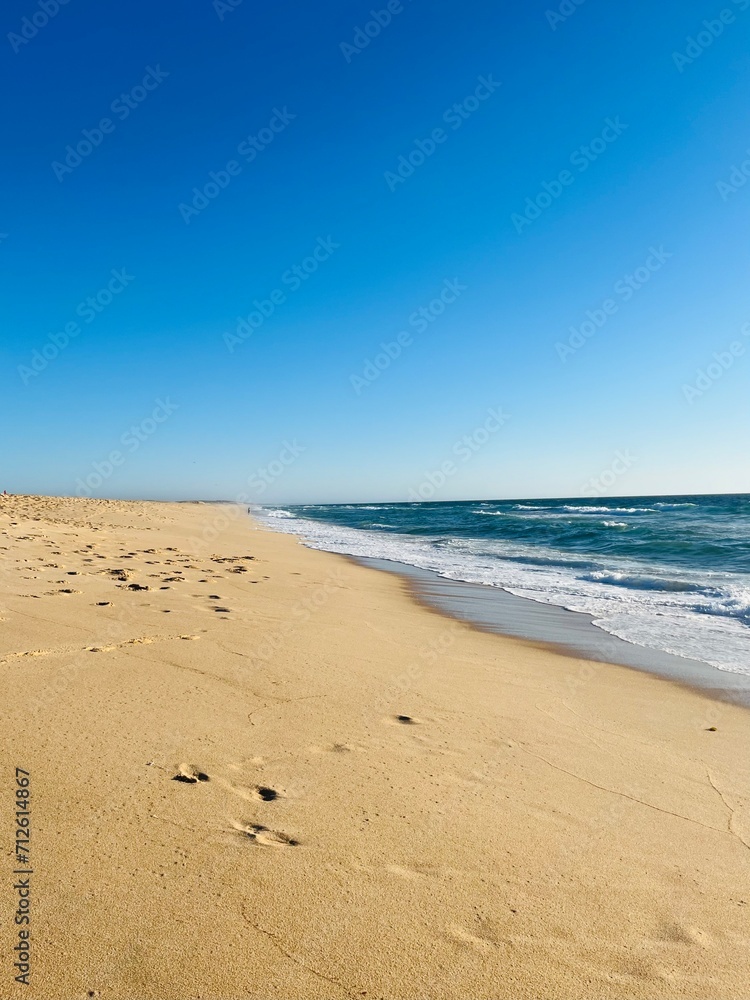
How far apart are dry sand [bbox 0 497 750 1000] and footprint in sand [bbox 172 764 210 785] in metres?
0.02

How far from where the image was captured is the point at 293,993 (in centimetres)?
203

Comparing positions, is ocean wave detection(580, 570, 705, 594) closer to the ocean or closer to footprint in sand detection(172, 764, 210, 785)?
the ocean

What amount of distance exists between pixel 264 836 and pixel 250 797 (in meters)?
0.38

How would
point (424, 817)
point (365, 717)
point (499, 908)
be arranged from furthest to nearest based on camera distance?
point (365, 717)
point (424, 817)
point (499, 908)

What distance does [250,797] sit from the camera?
3213 millimetres

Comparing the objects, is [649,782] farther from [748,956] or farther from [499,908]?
[499,908]

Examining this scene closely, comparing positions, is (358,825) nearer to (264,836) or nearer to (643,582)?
(264,836)

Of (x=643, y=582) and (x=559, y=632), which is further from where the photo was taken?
(x=643, y=582)

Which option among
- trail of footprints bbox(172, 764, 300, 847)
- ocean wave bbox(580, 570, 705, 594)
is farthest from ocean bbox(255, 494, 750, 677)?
trail of footprints bbox(172, 764, 300, 847)

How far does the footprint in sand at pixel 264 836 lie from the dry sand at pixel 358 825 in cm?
2

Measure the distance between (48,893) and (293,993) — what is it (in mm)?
1119

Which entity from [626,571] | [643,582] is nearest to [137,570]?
[643,582]

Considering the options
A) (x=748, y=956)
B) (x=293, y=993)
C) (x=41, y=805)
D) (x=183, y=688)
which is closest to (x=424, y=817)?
(x=293, y=993)

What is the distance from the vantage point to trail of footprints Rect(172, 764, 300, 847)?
9.28 feet
